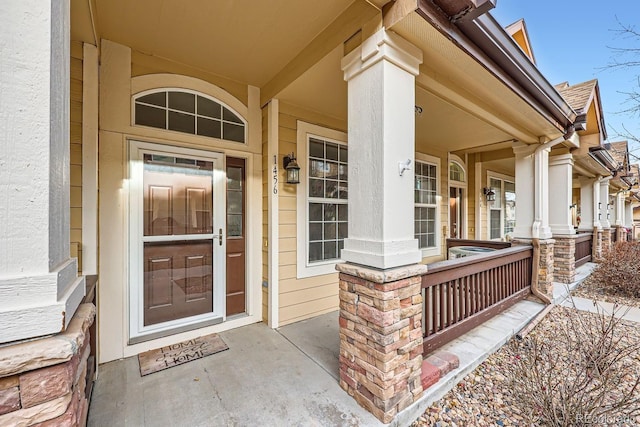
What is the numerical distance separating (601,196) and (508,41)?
344 inches

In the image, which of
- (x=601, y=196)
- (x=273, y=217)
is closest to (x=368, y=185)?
(x=273, y=217)

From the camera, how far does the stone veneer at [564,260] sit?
16.8 feet

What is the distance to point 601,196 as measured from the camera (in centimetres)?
806

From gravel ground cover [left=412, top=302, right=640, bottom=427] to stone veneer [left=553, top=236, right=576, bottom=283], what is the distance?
280cm

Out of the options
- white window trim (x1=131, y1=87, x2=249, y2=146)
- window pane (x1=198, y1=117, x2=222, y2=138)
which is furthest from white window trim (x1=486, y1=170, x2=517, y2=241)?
window pane (x1=198, y1=117, x2=222, y2=138)

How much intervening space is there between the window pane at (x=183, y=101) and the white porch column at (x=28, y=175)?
7.07 feet

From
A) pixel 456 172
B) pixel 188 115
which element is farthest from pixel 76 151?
pixel 456 172

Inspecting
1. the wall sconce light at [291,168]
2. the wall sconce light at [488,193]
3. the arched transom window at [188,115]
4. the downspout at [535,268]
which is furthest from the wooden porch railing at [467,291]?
the wall sconce light at [488,193]

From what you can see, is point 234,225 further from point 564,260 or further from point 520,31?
point 564,260

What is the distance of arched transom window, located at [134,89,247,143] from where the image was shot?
2723 mm

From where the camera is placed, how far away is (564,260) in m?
5.21

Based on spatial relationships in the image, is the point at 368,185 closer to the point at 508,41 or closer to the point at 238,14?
the point at 238,14

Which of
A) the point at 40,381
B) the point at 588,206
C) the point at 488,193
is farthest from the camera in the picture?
the point at 588,206

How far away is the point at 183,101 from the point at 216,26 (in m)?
0.89
